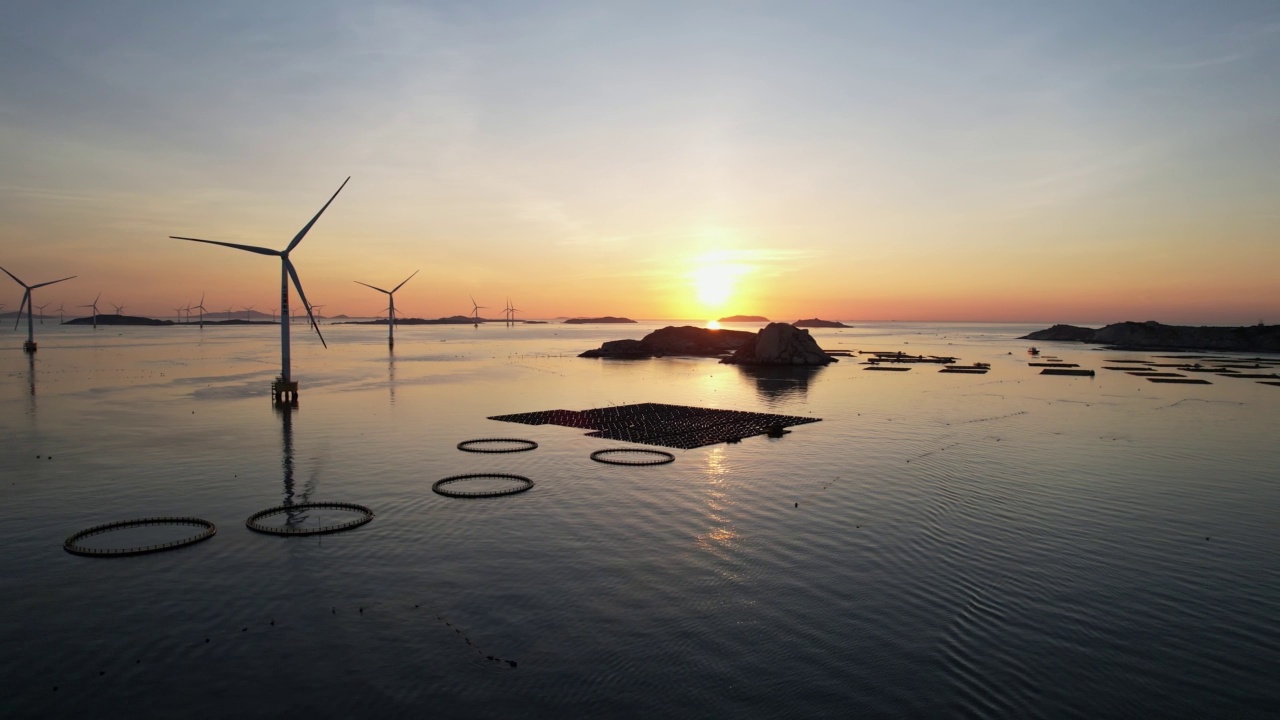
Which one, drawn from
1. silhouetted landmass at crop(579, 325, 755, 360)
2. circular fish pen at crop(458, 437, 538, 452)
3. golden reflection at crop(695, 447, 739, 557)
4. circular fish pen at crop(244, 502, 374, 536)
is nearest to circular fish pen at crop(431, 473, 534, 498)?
circular fish pen at crop(244, 502, 374, 536)

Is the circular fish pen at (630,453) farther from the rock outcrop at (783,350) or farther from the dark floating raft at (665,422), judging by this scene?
the rock outcrop at (783,350)

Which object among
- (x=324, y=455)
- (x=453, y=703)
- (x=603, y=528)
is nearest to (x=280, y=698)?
(x=453, y=703)

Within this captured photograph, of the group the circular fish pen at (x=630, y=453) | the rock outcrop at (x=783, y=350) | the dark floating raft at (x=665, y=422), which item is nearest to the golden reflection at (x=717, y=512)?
the circular fish pen at (x=630, y=453)

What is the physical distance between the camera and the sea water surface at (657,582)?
47.6 feet

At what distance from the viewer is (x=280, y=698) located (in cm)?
1404

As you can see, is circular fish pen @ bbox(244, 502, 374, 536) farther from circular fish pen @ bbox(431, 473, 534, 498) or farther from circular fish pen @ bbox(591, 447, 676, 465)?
circular fish pen @ bbox(591, 447, 676, 465)

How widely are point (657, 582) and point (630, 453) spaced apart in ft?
68.9

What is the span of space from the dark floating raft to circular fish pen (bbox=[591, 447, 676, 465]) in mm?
2574

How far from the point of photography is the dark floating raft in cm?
4653

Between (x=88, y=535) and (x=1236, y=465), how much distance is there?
185 feet

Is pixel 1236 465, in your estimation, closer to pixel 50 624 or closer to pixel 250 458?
pixel 50 624

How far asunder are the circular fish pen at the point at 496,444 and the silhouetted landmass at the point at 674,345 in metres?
102

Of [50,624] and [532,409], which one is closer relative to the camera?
[50,624]

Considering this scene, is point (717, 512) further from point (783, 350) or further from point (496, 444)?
point (783, 350)
